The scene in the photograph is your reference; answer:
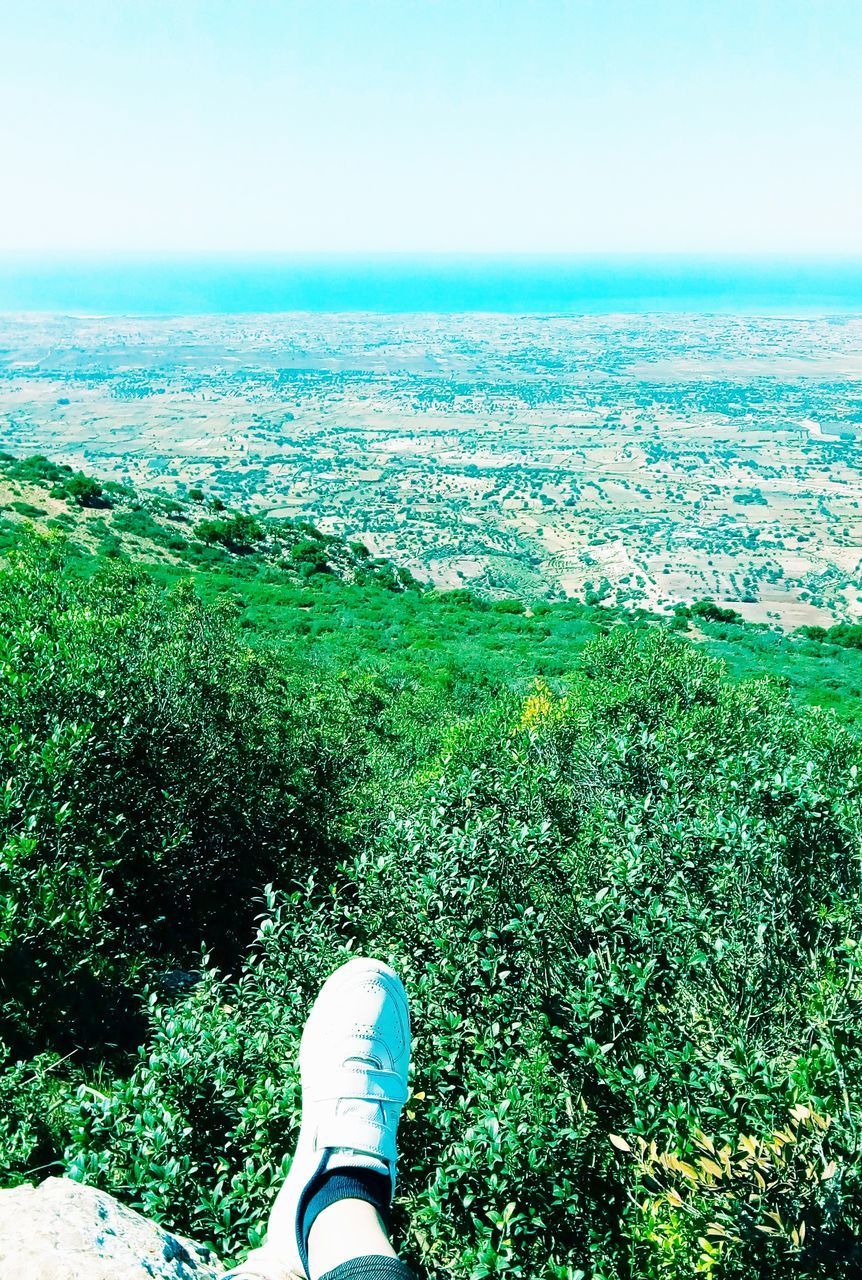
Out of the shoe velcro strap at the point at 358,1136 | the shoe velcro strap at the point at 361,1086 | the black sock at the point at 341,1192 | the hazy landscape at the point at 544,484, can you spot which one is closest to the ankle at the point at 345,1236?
the black sock at the point at 341,1192

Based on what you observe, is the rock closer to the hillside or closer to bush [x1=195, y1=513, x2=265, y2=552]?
the hillside

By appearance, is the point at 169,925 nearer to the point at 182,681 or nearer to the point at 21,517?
the point at 182,681

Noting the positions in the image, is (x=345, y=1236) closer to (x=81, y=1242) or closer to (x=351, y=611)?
(x=81, y=1242)

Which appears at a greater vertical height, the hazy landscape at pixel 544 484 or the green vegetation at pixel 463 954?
the green vegetation at pixel 463 954

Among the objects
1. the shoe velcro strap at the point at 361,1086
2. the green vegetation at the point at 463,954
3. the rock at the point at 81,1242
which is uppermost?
the shoe velcro strap at the point at 361,1086

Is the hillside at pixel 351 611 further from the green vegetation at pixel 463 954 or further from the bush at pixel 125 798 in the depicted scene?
the green vegetation at pixel 463 954

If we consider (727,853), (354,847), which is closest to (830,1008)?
(727,853)

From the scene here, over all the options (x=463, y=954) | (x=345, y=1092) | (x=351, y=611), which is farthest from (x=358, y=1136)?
(x=351, y=611)

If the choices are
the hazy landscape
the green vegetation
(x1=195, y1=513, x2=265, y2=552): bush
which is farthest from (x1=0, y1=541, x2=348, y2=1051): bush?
the hazy landscape
